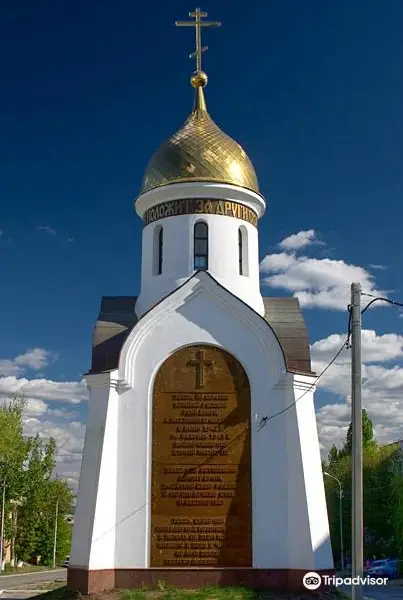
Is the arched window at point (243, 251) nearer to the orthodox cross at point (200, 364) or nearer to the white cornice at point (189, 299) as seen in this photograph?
the white cornice at point (189, 299)

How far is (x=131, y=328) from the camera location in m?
14.2

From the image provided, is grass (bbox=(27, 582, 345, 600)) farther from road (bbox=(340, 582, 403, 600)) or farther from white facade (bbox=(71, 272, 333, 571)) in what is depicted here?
road (bbox=(340, 582, 403, 600))

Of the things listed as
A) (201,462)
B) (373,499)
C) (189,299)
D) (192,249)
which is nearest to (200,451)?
(201,462)

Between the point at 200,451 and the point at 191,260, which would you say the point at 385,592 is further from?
the point at 191,260

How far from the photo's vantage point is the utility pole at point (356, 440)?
886cm

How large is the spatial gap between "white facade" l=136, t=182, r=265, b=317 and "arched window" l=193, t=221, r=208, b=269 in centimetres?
10

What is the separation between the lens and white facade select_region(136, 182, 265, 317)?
15461 mm

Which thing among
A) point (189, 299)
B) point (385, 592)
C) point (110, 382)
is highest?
point (189, 299)

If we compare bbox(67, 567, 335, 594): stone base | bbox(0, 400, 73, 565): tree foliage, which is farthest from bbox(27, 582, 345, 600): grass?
bbox(0, 400, 73, 565): tree foliage

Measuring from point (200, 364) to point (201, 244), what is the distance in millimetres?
3077

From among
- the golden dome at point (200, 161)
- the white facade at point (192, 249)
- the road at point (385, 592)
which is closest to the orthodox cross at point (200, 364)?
the white facade at point (192, 249)

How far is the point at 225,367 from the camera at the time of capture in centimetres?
1389

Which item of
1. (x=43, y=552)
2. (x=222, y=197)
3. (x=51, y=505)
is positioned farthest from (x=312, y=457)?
(x=43, y=552)

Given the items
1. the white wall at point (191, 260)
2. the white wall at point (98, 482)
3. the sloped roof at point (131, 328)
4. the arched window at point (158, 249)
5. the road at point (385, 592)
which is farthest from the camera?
the road at point (385, 592)
